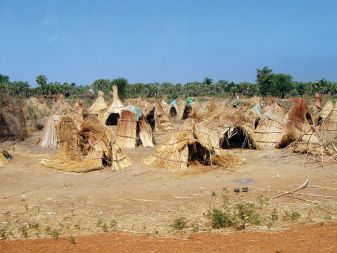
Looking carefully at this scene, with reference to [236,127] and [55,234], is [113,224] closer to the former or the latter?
[55,234]

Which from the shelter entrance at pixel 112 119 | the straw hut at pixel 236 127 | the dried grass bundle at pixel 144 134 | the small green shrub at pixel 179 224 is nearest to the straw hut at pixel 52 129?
the dried grass bundle at pixel 144 134

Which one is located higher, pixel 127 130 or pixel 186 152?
pixel 127 130

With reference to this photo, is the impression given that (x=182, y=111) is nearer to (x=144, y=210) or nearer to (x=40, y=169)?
(x=40, y=169)

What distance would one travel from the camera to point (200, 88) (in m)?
64.8

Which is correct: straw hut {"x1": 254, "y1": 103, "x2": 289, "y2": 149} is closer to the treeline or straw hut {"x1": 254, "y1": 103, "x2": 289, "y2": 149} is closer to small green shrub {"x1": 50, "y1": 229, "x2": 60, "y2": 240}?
small green shrub {"x1": 50, "y1": 229, "x2": 60, "y2": 240}

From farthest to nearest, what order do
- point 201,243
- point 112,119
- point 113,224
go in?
point 112,119
point 113,224
point 201,243

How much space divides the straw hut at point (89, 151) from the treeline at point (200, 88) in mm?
38558

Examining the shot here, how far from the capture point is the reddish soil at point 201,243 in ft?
21.3

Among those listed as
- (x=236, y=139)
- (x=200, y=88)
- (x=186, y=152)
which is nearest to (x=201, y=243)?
(x=186, y=152)

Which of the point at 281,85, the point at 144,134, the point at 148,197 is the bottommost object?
the point at 148,197

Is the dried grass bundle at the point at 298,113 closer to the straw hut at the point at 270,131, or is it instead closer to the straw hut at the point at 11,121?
the straw hut at the point at 270,131

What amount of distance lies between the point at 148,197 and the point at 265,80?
47264 millimetres

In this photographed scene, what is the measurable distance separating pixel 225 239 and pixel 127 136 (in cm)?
992

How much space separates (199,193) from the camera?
33.6 feet
